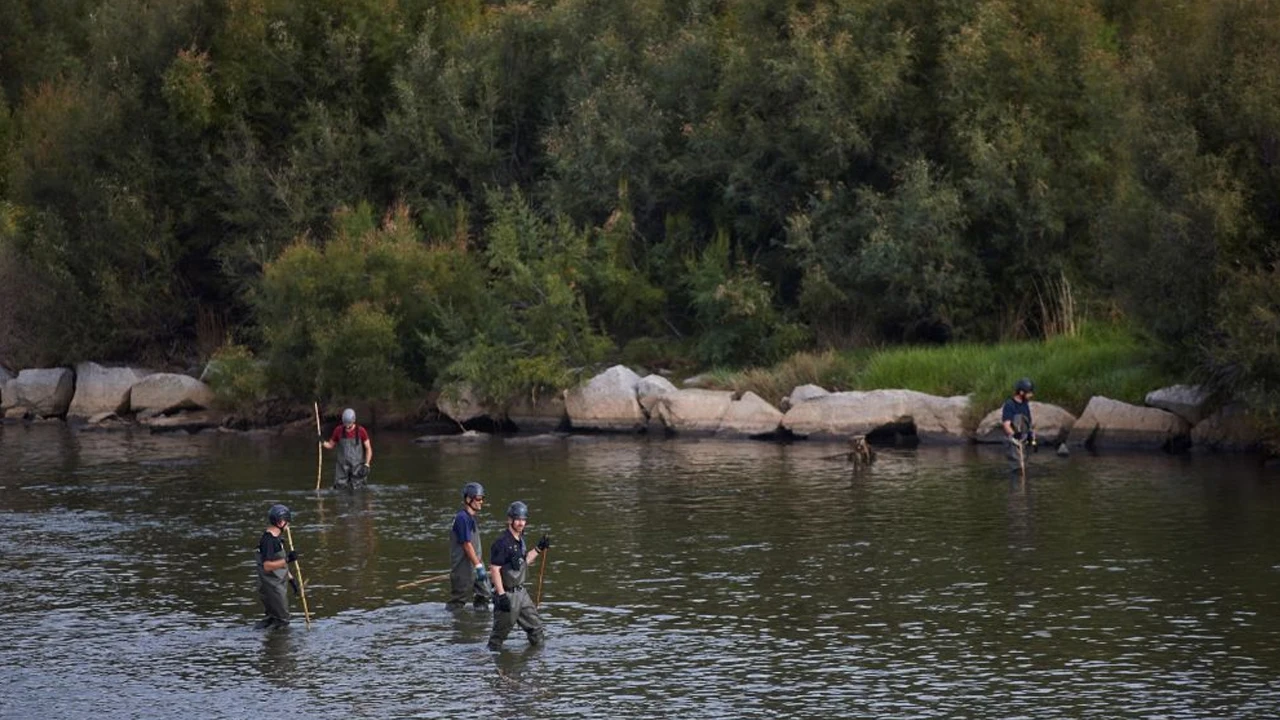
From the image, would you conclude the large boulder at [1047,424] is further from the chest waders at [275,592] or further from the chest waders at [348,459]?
the chest waders at [275,592]

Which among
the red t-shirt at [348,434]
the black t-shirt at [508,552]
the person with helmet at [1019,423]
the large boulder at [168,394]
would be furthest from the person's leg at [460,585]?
the large boulder at [168,394]

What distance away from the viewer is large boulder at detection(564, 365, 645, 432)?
172ft

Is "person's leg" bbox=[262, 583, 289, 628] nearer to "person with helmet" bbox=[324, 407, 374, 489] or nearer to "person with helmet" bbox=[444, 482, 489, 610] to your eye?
"person with helmet" bbox=[444, 482, 489, 610]

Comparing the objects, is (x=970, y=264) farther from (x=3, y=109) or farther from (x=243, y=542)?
(x=3, y=109)

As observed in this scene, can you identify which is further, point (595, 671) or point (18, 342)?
point (18, 342)

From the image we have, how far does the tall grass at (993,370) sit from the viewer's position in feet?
154

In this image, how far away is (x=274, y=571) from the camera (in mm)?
27719

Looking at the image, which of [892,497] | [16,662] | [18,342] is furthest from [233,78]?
[16,662]

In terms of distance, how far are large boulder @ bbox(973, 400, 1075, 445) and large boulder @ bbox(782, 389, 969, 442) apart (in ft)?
3.57

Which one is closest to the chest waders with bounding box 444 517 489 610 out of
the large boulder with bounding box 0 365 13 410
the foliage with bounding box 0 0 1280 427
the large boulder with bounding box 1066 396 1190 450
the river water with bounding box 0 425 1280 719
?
the river water with bounding box 0 425 1280 719

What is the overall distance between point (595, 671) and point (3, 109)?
6430cm

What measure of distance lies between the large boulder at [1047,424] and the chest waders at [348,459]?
16178 millimetres

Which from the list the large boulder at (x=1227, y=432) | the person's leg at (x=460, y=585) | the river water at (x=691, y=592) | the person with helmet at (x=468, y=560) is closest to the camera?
the river water at (x=691, y=592)

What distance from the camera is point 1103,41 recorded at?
54406 mm
